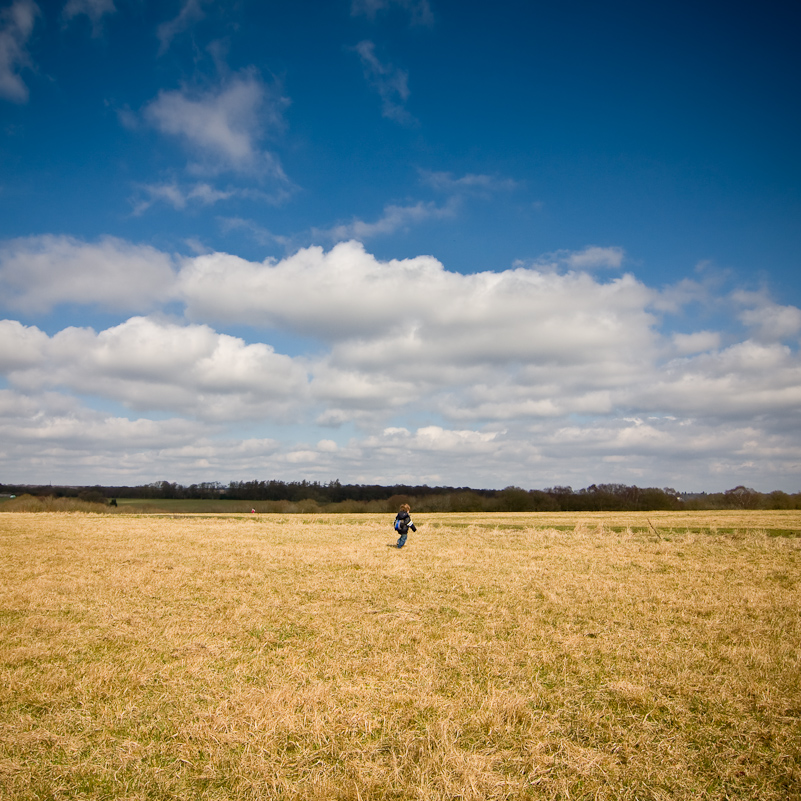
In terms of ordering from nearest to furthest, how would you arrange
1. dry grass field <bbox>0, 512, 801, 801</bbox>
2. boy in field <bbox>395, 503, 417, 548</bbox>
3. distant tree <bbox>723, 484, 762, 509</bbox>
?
1. dry grass field <bbox>0, 512, 801, 801</bbox>
2. boy in field <bbox>395, 503, 417, 548</bbox>
3. distant tree <bbox>723, 484, 762, 509</bbox>

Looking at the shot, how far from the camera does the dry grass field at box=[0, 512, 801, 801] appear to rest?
5.60m

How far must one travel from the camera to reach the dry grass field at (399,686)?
5.60 m

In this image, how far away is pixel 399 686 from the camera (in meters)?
8.03

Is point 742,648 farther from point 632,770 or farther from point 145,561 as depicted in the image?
point 145,561

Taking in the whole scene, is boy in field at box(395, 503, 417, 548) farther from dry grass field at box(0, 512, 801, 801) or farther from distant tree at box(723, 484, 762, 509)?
distant tree at box(723, 484, 762, 509)

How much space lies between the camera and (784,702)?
7.39 meters

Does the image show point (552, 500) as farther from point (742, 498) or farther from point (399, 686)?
point (399, 686)

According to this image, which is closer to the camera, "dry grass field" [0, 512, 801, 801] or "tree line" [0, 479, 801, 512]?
"dry grass field" [0, 512, 801, 801]

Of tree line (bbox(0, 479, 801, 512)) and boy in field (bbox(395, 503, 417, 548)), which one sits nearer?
boy in field (bbox(395, 503, 417, 548))

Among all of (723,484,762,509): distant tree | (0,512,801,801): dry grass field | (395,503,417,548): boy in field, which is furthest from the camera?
(723,484,762,509): distant tree

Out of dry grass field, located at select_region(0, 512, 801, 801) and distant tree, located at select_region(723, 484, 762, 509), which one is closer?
dry grass field, located at select_region(0, 512, 801, 801)

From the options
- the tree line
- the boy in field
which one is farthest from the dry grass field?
the tree line

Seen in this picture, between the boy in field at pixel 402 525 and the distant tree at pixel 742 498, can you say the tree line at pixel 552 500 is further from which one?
the boy in field at pixel 402 525

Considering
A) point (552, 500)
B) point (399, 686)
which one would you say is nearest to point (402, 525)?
point (399, 686)
